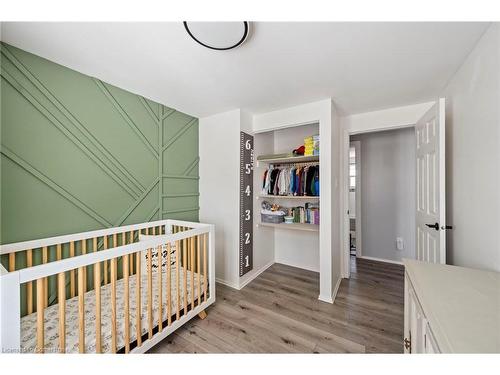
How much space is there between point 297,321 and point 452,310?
1305mm

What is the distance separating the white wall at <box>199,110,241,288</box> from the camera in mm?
2389

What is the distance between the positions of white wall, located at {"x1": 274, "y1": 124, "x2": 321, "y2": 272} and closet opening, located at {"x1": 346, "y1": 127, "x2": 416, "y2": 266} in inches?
27.8

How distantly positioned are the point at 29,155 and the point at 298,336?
2.33m

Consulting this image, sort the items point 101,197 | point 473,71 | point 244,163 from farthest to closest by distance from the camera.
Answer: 1. point 244,163
2. point 101,197
3. point 473,71

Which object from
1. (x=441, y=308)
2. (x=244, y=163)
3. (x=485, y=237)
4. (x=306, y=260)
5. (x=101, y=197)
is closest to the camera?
(x=441, y=308)

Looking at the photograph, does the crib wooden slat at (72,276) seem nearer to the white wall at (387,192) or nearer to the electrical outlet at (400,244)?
the white wall at (387,192)

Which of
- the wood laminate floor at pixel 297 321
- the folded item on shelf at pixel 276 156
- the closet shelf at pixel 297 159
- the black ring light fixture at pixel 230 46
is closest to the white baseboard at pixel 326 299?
the wood laminate floor at pixel 297 321

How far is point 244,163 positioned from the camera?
243cm

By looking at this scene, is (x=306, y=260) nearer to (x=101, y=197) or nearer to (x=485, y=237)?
(x=485, y=237)

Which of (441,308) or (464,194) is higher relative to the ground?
(464,194)

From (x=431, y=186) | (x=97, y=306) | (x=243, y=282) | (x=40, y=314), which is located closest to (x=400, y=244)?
(x=431, y=186)

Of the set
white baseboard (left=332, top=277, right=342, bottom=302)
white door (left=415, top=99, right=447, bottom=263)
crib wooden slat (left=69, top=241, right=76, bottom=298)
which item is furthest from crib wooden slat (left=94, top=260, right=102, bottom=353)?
white door (left=415, top=99, right=447, bottom=263)

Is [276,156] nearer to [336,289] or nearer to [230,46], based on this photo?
[230,46]
